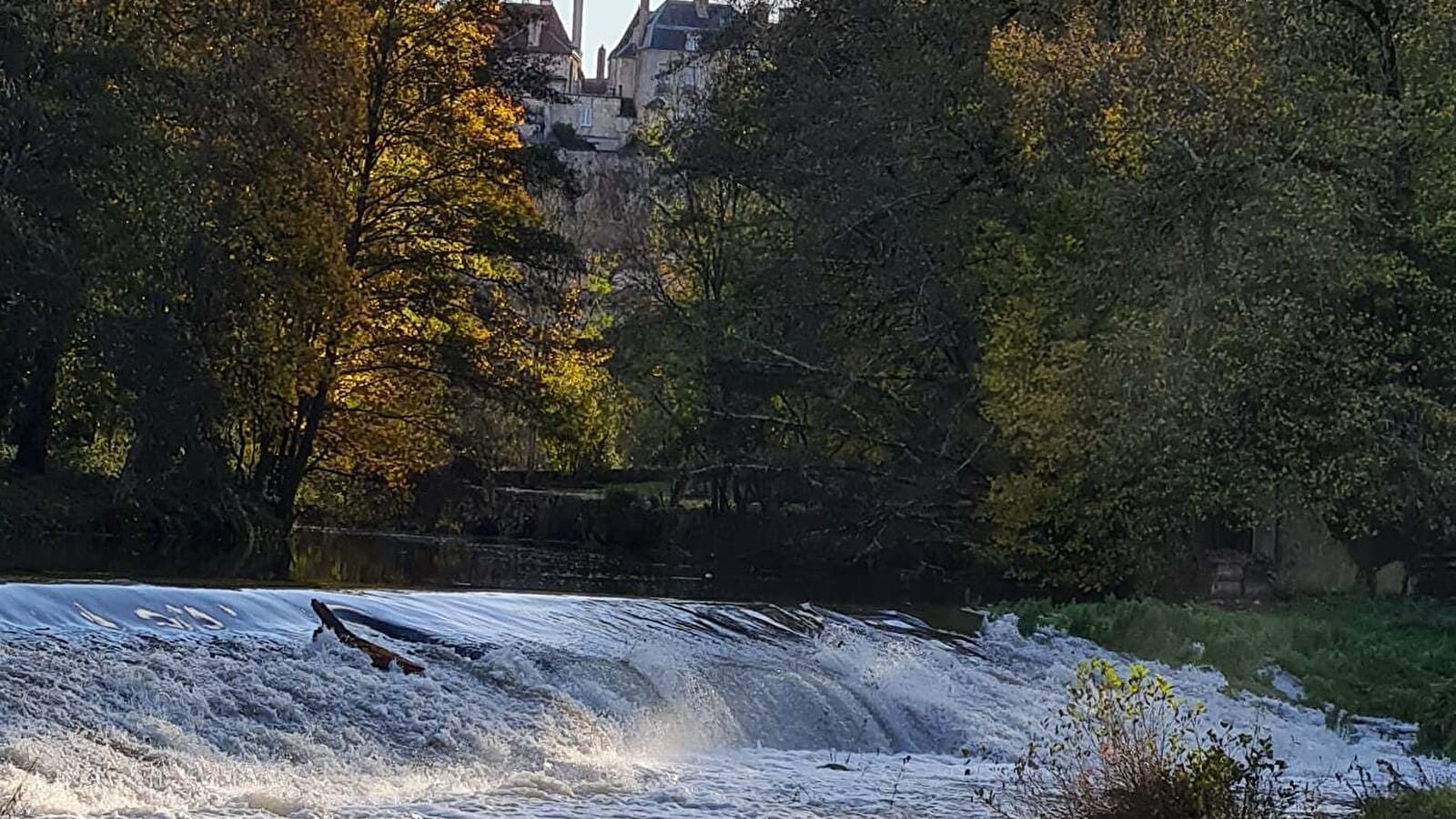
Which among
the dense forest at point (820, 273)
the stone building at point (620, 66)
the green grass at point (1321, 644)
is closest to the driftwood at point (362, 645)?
the green grass at point (1321, 644)

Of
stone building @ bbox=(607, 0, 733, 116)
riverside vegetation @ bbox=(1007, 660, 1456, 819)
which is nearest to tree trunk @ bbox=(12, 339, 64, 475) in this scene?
Result: riverside vegetation @ bbox=(1007, 660, 1456, 819)

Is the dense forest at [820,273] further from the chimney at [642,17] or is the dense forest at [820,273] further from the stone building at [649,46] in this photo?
the chimney at [642,17]

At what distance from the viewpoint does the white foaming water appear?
35.2 feet

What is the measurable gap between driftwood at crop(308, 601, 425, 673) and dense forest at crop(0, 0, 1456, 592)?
11.5 m

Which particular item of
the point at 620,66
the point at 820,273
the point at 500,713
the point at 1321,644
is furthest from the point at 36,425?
the point at 620,66

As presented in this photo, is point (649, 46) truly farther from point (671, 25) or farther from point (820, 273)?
point (820, 273)

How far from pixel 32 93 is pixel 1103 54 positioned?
14.4 metres

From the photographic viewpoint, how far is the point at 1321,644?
64.1 ft

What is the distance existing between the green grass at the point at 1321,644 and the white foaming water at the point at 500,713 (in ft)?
1.45

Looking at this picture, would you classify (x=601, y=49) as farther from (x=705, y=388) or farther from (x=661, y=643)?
(x=661, y=643)

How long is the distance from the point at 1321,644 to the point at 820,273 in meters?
13.3

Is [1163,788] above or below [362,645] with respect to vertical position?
below

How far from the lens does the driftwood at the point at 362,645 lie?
13.5m

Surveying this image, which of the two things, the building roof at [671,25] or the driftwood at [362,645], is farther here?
the building roof at [671,25]
